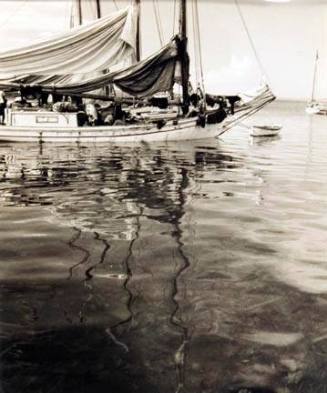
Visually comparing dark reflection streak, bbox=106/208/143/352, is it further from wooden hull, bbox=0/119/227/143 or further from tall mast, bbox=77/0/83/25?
tall mast, bbox=77/0/83/25

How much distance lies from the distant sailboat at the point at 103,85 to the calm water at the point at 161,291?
1468 centimetres

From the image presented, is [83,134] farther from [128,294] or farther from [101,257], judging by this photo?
[128,294]

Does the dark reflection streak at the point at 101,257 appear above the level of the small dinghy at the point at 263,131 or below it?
below

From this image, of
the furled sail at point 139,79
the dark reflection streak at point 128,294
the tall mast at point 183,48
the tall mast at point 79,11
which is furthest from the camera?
the tall mast at point 79,11

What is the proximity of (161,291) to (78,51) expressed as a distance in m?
21.7

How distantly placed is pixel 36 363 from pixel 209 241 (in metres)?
3.94

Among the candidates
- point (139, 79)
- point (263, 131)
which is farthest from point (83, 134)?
point (263, 131)

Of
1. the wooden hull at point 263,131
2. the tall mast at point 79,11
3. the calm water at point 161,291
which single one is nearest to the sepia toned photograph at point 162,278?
the calm water at point 161,291

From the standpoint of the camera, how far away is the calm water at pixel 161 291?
3.38 meters

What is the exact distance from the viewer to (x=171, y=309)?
4500 millimetres

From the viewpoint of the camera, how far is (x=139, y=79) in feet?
83.5

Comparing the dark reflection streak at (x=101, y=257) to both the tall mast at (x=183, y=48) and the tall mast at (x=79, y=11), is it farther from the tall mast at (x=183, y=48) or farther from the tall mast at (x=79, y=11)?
the tall mast at (x=79, y=11)

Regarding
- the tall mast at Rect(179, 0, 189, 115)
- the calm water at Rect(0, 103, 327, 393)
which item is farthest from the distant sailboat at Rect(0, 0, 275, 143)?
the calm water at Rect(0, 103, 327, 393)

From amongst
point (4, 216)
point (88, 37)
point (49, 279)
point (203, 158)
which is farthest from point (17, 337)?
point (88, 37)
